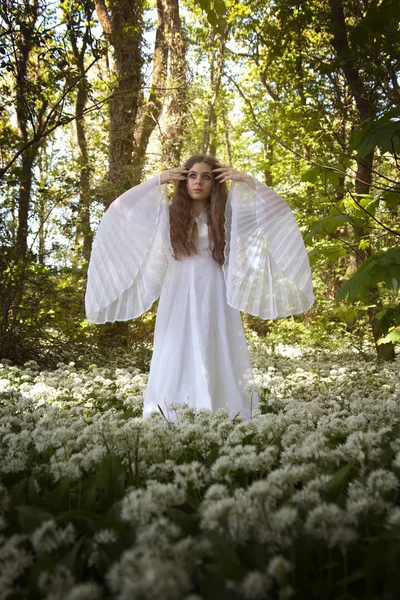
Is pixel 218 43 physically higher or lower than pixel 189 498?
higher

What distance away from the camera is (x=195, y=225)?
13.1 feet

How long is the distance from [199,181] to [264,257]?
2.71 feet

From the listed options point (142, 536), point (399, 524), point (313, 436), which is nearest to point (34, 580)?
point (142, 536)

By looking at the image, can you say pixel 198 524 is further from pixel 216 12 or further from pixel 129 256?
pixel 129 256

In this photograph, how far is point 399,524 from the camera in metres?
1.03

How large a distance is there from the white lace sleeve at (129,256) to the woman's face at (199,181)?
0.79 ft

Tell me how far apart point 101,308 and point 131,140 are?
549 centimetres

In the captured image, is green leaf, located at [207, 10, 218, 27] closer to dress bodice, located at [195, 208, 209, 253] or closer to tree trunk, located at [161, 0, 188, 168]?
dress bodice, located at [195, 208, 209, 253]

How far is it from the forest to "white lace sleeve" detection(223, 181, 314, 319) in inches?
12.8

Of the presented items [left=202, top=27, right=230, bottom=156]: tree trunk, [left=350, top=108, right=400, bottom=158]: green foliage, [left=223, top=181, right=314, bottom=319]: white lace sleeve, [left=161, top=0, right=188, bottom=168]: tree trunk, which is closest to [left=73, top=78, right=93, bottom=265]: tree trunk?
[left=161, top=0, right=188, bottom=168]: tree trunk

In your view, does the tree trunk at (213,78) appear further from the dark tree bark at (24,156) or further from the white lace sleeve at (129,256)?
the white lace sleeve at (129,256)

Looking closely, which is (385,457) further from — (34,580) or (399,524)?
(34,580)

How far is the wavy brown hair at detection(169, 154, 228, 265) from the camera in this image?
395cm

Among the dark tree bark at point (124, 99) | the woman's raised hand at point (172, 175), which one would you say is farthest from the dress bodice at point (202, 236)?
the dark tree bark at point (124, 99)
